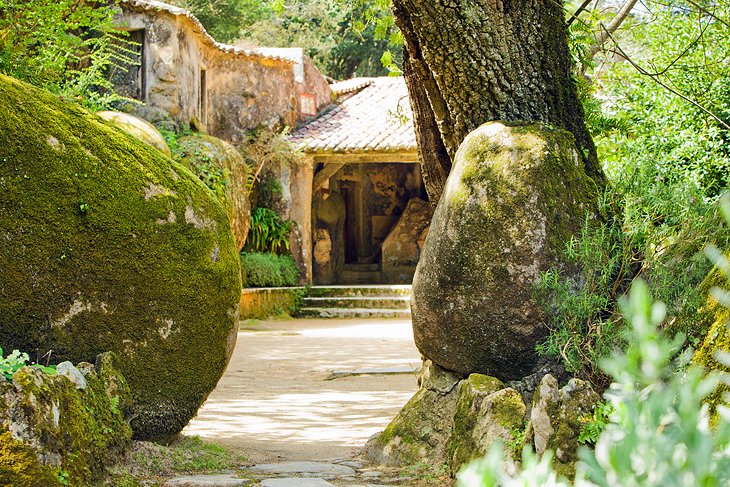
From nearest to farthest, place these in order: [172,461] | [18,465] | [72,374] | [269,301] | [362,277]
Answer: [18,465] → [72,374] → [172,461] → [269,301] → [362,277]

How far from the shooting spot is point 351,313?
18.8m

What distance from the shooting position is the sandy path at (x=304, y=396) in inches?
217

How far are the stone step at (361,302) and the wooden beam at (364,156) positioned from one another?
325 centimetres

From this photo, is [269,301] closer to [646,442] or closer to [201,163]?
[201,163]

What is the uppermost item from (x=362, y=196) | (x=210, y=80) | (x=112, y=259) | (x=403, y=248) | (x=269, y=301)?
(x=210, y=80)

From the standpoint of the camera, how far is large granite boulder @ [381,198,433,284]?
2414 centimetres

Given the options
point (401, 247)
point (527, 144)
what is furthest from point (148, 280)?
point (401, 247)

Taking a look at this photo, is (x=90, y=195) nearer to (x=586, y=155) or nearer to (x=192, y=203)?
(x=192, y=203)

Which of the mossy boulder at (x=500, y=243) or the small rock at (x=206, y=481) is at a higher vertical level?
the mossy boulder at (x=500, y=243)

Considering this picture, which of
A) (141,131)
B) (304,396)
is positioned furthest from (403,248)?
(304,396)

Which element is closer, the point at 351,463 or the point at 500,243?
the point at 500,243

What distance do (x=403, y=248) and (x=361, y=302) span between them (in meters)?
5.25

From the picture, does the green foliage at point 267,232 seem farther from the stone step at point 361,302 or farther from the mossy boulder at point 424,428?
the mossy boulder at point 424,428

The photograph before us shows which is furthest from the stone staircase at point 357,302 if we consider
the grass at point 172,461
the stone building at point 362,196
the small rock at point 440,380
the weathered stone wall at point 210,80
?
the grass at point 172,461
